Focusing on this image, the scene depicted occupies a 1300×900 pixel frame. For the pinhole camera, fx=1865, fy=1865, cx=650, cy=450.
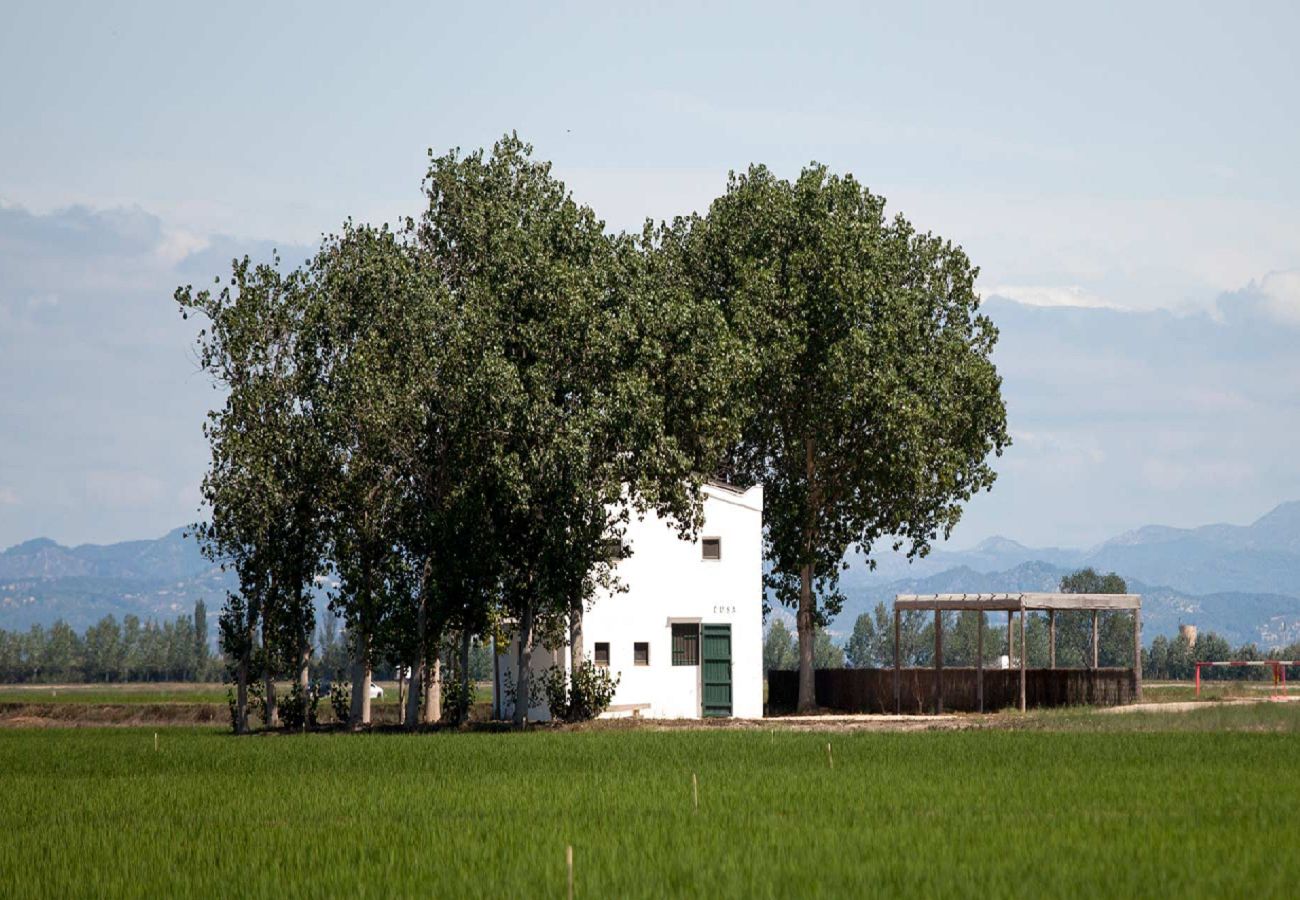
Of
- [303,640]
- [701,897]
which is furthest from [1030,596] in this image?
[701,897]

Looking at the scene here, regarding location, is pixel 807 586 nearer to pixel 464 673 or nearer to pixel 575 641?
pixel 575 641

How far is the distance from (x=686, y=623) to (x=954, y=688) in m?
9.44

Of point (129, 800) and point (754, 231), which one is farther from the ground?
point (754, 231)

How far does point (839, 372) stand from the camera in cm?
6044

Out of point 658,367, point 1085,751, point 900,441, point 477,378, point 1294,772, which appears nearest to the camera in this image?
point 1294,772

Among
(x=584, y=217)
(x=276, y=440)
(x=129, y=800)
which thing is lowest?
(x=129, y=800)

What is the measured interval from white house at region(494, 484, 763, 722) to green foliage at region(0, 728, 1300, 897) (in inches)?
554

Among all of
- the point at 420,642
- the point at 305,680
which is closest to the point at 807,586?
the point at 420,642

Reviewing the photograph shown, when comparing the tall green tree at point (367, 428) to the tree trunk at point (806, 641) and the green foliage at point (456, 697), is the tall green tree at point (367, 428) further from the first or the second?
the tree trunk at point (806, 641)

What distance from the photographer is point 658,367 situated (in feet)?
175

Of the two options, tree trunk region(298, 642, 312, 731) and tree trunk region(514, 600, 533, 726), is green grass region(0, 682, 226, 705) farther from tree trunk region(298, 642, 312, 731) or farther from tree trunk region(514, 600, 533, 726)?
tree trunk region(514, 600, 533, 726)

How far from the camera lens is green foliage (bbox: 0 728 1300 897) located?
19.1m

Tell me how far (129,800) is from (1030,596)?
107ft

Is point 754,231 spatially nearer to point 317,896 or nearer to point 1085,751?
point 1085,751
